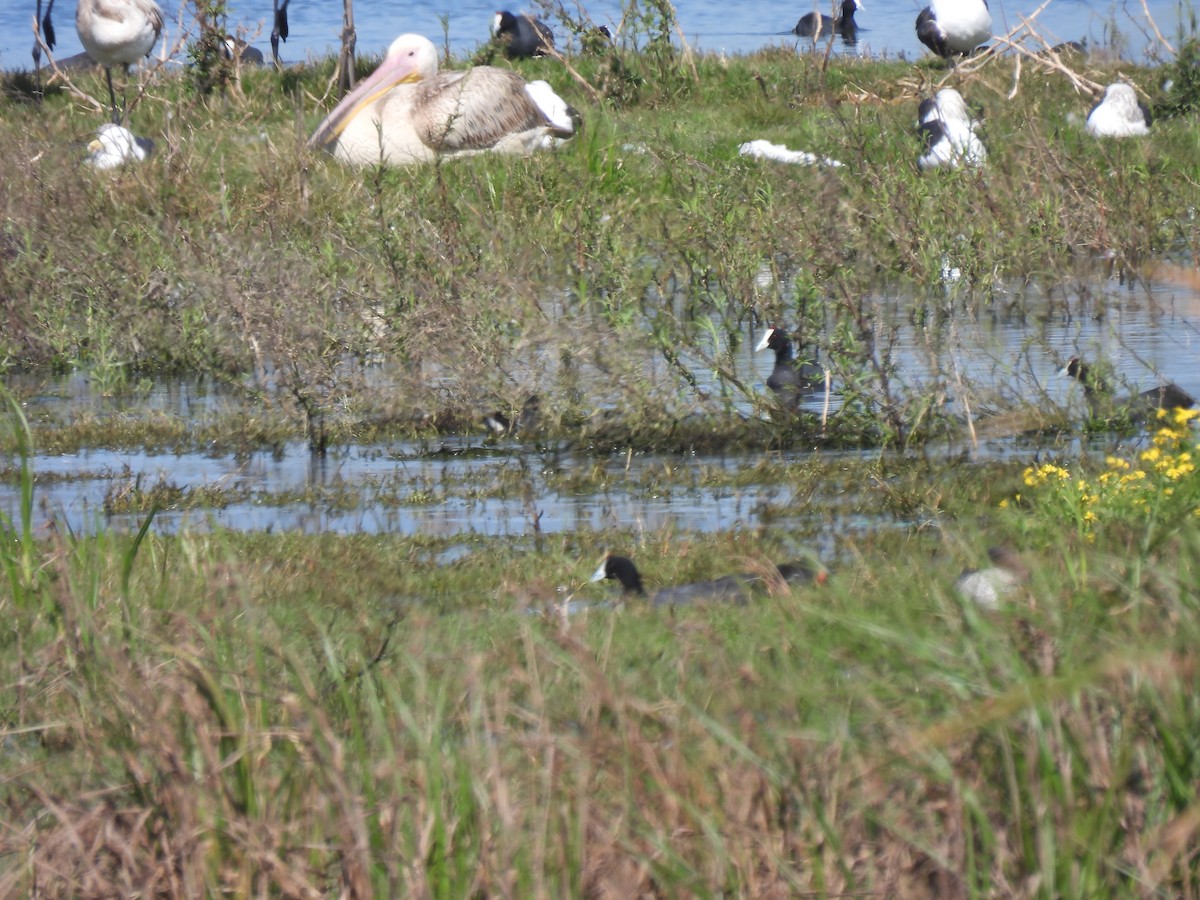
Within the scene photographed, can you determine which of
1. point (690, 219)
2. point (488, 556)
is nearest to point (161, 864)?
point (488, 556)

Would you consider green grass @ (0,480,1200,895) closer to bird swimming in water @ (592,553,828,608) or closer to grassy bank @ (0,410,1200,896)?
grassy bank @ (0,410,1200,896)

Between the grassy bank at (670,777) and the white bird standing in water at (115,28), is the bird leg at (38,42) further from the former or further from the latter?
the grassy bank at (670,777)

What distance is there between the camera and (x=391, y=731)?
271 cm

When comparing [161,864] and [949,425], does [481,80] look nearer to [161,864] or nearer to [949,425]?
[949,425]

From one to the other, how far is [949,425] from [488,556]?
255cm

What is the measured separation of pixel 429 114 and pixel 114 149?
249 cm

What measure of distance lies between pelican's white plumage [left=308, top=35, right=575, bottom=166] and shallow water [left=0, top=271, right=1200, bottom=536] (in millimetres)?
4926

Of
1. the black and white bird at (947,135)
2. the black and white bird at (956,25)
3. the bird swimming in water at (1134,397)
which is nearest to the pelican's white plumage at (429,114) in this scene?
the black and white bird at (947,135)

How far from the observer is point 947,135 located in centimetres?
1105

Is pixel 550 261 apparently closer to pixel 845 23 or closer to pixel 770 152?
pixel 770 152

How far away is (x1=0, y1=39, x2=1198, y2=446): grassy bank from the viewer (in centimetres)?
771

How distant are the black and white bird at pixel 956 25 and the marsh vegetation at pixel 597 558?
1816mm

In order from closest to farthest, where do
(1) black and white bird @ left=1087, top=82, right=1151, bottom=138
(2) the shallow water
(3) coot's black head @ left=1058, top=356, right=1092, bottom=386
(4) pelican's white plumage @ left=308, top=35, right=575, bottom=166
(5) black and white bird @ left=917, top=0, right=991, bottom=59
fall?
1. (2) the shallow water
2. (3) coot's black head @ left=1058, top=356, right=1092, bottom=386
3. (4) pelican's white plumage @ left=308, top=35, right=575, bottom=166
4. (1) black and white bird @ left=1087, top=82, right=1151, bottom=138
5. (5) black and white bird @ left=917, top=0, right=991, bottom=59

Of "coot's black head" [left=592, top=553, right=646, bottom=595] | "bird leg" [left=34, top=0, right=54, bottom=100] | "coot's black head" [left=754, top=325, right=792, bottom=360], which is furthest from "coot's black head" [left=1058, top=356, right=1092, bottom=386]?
"bird leg" [left=34, top=0, right=54, bottom=100]
